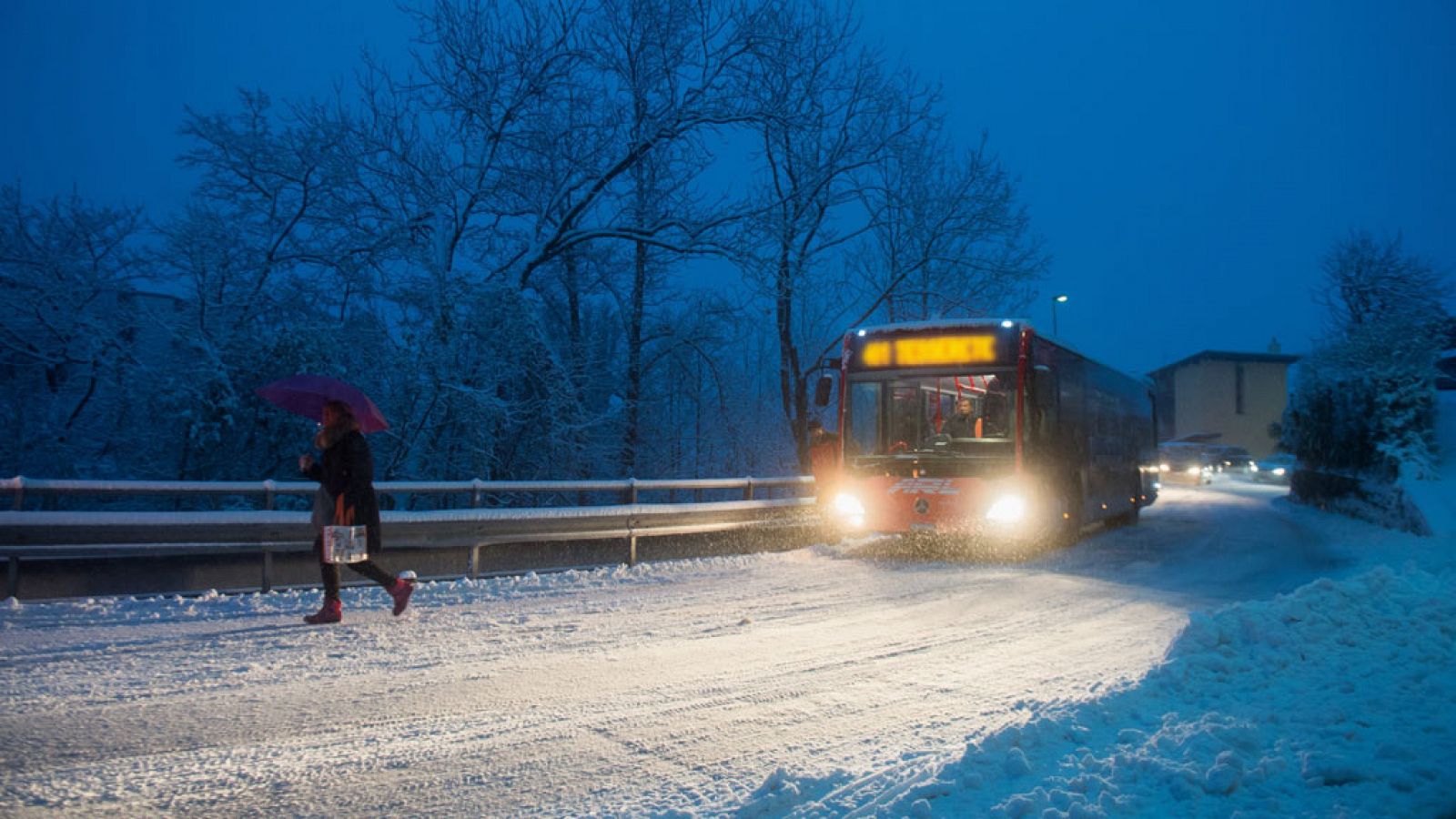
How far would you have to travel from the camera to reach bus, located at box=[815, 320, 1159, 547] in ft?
40.6

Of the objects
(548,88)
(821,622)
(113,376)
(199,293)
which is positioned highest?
(548,88)

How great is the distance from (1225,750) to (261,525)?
817 centimetres

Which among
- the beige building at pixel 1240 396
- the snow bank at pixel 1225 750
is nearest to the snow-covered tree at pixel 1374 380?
the snow bank at pixel 1225 750

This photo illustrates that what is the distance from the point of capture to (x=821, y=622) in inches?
321

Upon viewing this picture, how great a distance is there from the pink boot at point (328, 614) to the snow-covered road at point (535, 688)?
16 centimetres

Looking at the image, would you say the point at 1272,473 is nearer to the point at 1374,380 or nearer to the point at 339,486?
the point at 1374,380

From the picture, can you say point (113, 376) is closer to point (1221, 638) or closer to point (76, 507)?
point (76, 507)

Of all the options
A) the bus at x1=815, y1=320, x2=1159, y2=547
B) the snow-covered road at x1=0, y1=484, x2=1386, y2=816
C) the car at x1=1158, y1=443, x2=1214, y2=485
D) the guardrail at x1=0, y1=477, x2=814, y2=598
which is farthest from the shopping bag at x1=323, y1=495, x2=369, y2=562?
the car at x1=1158, y1=443, x2=1214, y2=485

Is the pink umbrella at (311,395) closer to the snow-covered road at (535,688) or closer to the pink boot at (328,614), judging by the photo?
the pink boot at (328,614)

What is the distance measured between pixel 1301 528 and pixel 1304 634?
16374mm

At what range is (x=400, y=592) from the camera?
774cm

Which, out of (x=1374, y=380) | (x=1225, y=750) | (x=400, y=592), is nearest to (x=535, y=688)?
(x=400, y=592)

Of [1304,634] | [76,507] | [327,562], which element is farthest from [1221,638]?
[76,507]

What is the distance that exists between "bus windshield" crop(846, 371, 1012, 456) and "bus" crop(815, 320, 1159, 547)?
0.6 inches
